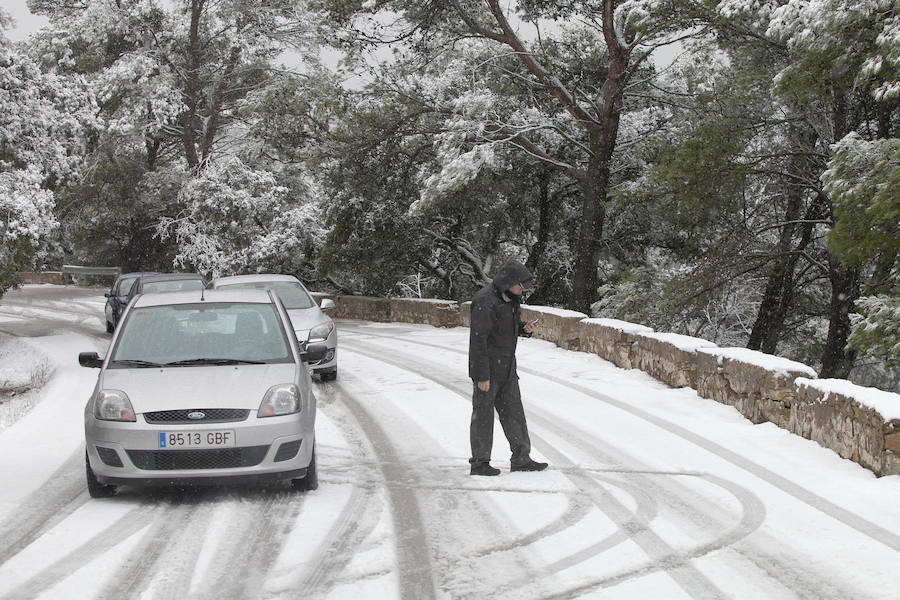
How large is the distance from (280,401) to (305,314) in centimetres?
720

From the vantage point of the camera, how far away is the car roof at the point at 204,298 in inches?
299

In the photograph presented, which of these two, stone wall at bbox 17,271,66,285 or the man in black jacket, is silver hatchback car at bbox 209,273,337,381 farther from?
stone wall at bbox 17,271,66,285

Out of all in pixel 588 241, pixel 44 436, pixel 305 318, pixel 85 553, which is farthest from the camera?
pixel 588 241

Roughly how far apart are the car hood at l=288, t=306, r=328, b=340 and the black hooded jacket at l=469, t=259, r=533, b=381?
20.7ft

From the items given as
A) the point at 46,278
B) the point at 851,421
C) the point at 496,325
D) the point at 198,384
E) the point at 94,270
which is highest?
the point at 496,325

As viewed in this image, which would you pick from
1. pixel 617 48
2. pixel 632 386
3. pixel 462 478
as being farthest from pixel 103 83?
pixel 462 478

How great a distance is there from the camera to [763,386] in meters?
9.62

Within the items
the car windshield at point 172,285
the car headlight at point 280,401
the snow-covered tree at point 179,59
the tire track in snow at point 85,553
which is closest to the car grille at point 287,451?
the car headlight at point 280,401

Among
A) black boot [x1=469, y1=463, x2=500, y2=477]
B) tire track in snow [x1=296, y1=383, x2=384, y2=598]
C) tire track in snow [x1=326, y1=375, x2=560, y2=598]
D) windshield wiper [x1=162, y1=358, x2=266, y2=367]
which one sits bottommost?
tire track in snow [x1=296, y1=383, x2=384, y2=598]

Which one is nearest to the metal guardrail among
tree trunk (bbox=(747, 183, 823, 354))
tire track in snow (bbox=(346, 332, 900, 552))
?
tree trunk (bbox=(747, 183, 823, 354))

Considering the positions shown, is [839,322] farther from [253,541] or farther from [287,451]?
[253,541]

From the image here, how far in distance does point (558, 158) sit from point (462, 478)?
19827 mm

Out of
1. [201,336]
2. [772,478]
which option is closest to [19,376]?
[201,336]

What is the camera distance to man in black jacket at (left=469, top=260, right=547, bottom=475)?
23.1ft
